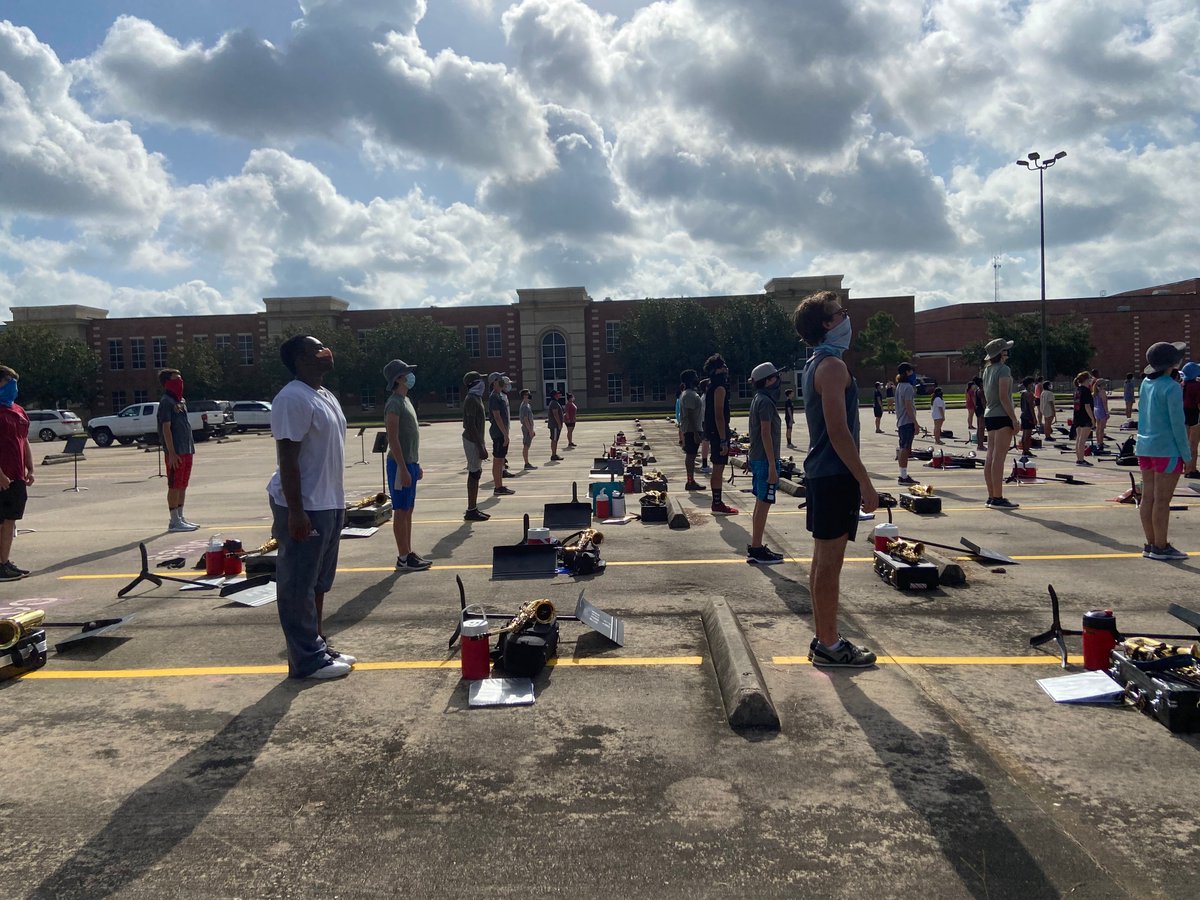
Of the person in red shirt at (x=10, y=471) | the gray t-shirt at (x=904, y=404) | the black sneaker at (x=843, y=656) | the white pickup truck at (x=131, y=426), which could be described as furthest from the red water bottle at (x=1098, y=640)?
the white pickup truck at (x=131, y=426)

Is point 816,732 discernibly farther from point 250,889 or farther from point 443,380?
point 443,380

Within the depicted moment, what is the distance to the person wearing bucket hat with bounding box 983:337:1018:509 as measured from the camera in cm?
1014

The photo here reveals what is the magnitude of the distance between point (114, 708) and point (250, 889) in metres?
2.32

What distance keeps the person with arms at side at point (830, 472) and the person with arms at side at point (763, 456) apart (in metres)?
2.57

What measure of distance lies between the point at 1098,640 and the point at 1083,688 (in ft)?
1.31

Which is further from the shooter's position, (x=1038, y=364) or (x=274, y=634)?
(x=1038, y=364)

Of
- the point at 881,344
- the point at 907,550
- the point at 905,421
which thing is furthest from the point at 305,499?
the point at 881,344

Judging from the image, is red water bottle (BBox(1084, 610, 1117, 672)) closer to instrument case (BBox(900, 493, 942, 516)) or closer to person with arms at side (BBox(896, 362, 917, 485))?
instrument case (BBox(900, 493, 942, 516))

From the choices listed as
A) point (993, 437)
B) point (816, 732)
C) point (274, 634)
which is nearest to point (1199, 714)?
point (816, 732)

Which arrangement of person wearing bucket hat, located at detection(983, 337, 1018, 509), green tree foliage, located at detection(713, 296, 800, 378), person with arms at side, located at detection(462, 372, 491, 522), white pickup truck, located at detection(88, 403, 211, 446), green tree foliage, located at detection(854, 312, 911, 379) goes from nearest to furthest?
person wearing bucket hat, located at detection(983, 337, 1018, 509), person with arms at side, located at detection(462, 372, 491, 522), white pickup truck, located at detection(88, 403, 211, 446), green tree foliage, located at detection(713, 296, 800, 378), green tree foliage, located at detection(854, 312, 911, 379)

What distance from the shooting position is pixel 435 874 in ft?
9.49

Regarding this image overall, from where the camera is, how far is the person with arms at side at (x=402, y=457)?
7.61 meters

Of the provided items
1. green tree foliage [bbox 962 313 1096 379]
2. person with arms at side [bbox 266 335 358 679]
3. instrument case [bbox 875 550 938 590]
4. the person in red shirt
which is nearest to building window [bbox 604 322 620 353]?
green tree foliage [bbox 962 313 1096 379]

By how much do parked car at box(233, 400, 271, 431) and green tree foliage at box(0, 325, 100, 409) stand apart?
24681mm
